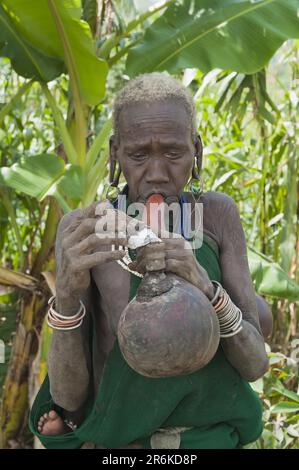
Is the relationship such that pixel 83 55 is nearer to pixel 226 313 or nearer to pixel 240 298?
pixel 240 298

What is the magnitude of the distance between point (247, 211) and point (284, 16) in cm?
202

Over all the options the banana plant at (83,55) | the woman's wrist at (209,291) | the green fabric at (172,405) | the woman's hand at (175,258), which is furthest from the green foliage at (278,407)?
the woman's hand at (175,258)

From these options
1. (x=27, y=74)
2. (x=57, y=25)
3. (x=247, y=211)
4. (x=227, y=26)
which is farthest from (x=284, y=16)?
(x=247, y=211)

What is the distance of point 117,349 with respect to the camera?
1726mm

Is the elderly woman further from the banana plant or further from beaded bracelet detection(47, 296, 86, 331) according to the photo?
the banana plant

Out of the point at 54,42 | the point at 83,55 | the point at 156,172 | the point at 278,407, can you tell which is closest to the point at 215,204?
the point at 156,172

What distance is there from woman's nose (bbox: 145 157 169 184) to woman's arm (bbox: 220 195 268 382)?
10.7 inches

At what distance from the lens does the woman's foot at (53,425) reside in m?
1.88

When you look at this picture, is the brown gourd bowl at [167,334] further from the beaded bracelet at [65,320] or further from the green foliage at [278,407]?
the green foliage at [278,407]

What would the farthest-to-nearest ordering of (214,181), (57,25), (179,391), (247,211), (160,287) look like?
(247,211) → (214,181) → (57,25) → (179,391) → (160,287)

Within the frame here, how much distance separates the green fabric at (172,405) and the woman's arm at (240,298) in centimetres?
4

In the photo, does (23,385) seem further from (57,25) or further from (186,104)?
(186,104)

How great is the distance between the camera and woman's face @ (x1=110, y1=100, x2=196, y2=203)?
173cm
